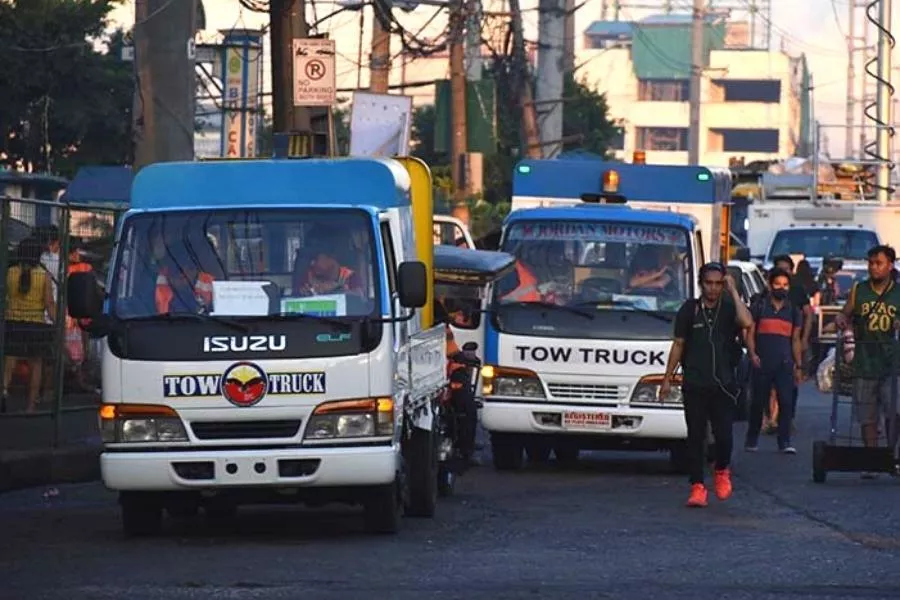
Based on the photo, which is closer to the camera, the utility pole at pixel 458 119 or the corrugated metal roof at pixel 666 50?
the utility pole at pixel 458 119

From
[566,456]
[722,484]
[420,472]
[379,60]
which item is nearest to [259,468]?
[420,472]

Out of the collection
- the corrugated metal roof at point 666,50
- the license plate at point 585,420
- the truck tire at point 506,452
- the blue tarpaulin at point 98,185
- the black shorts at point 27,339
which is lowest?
the truck tire at point 506,452

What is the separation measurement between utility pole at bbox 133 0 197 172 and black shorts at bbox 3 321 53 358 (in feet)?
5.80

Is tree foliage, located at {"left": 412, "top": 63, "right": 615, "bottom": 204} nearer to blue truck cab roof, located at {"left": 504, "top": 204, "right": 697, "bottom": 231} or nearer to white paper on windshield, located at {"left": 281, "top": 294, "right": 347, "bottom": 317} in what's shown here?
blue truck cab roof, located at {"left": 504, "top": 204, "right": 697, "bottom": 231}

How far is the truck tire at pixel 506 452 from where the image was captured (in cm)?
1914

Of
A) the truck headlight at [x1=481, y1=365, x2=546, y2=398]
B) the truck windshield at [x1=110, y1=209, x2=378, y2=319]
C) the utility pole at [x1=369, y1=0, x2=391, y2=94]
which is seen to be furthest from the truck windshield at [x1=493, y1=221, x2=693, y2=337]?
the utility pole at [x1=369, y1=0, x2=391, y2=94]

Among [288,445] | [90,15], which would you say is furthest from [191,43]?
[90,15]

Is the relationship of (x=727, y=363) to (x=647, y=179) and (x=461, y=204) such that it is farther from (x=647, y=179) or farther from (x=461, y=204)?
(x=461, y=204)

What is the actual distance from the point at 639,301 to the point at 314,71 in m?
4.01

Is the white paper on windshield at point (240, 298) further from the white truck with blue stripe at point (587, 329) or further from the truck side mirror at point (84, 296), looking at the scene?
the white truck with blue stripe at point (587, 329)

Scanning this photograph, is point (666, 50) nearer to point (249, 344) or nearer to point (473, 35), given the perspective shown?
point (473, 35)

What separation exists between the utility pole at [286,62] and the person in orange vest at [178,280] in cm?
745

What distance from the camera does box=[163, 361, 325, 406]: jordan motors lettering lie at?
12.9 metres

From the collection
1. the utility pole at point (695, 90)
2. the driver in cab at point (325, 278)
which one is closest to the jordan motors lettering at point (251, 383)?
the driver in cab at point (325, 278)
